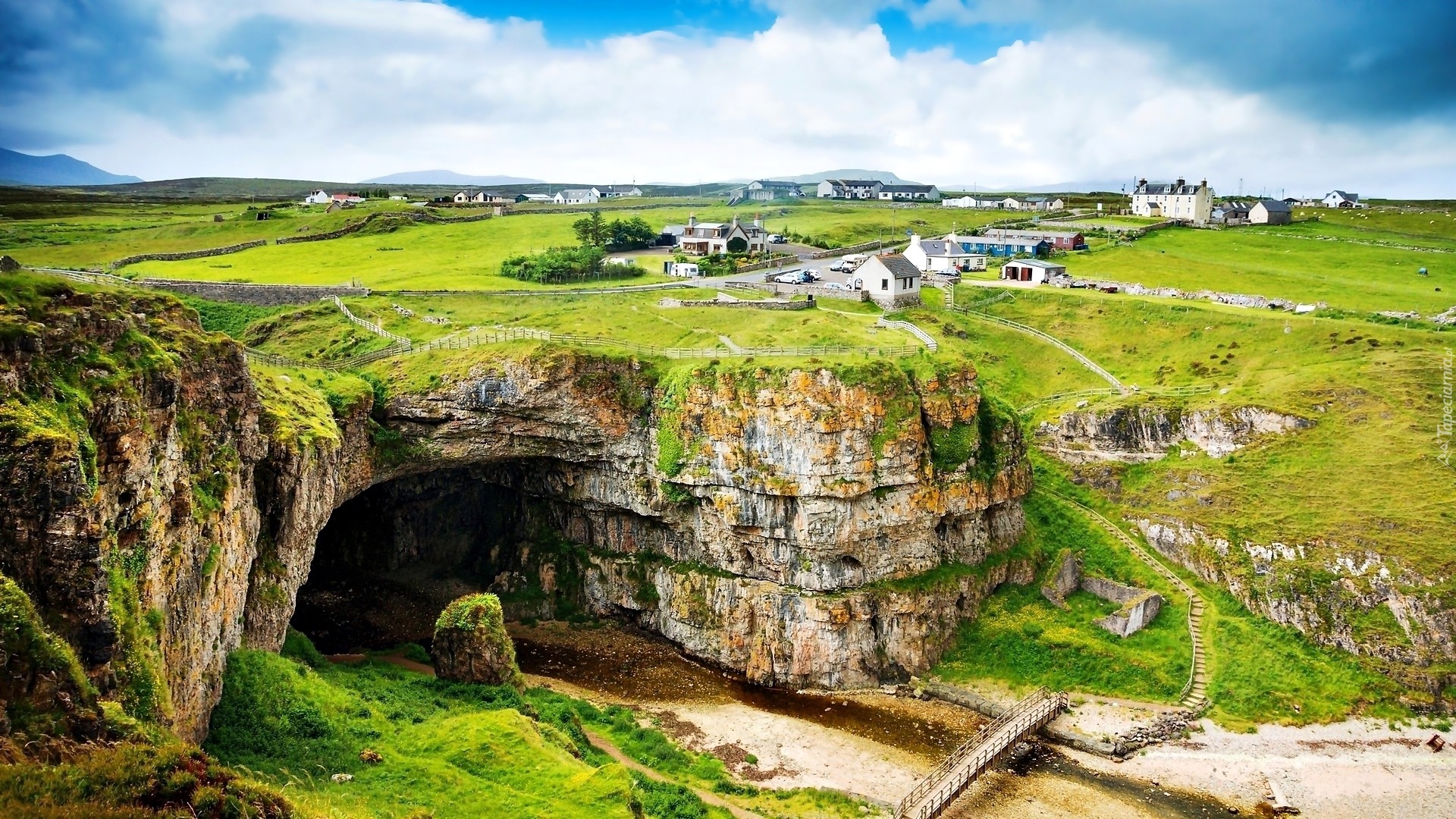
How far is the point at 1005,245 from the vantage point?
104m

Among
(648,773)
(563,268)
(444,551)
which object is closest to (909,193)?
(563,268)

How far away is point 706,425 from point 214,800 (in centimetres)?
3544

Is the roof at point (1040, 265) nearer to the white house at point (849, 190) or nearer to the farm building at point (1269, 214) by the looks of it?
the farm building at point (1269, 214)

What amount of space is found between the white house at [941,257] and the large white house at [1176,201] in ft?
147

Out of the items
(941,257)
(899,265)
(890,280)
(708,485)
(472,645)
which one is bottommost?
(472,645)

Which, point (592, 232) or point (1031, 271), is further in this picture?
point (592, 232)

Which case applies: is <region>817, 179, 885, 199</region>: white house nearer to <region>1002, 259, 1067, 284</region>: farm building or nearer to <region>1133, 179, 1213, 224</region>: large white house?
<region>1133, 179, 1213, 224</region>: large white house

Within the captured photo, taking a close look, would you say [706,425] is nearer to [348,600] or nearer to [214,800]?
[348,600]

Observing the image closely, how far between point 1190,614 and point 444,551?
43.9 metres

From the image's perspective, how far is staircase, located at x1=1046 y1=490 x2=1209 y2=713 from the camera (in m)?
49.1

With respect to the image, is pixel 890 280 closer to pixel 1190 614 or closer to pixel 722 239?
pixel 722 239

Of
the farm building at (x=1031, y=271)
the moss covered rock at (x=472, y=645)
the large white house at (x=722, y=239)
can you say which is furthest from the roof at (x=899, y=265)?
the moss covered rock at (x=472, y=645)

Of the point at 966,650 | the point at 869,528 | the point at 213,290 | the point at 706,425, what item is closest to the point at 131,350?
the point at 706,425

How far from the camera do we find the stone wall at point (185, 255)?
75.8 metres
